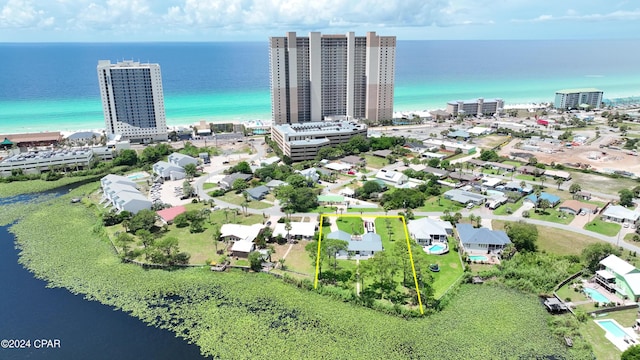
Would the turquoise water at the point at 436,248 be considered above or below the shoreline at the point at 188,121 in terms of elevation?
below

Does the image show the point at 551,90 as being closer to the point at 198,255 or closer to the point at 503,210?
the point at 503,210

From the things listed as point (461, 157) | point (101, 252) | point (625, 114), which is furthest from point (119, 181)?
point (625, 114)

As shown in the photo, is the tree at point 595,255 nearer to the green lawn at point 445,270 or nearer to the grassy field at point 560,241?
the grassy field at point 560,241

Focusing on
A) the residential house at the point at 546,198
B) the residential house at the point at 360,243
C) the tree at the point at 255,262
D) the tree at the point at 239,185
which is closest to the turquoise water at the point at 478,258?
the residential house at the point at 360,243

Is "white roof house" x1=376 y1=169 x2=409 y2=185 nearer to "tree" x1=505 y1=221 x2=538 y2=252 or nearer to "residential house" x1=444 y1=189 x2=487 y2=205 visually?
"residential house" x1=444 y1=189 x2=487 y2=205

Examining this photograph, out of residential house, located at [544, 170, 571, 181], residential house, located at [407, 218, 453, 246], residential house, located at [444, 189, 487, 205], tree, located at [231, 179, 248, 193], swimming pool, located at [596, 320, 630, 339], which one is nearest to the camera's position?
swimming pool, located at [596, 320, 630, 339]

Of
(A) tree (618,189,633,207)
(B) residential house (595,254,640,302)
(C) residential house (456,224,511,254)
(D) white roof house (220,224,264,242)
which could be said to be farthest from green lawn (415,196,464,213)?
(D) white roof house (220,224,264,242)
